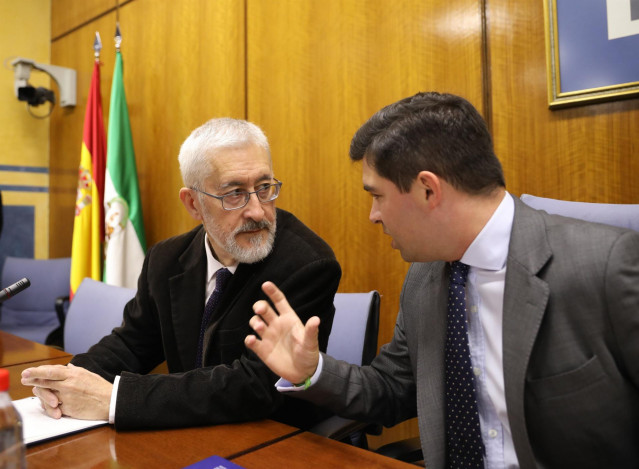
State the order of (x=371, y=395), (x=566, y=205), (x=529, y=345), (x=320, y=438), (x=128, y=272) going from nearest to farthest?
(x=529, y=345), (x=320, y=438), (x=371, y=395), (x=566, y=205), (x=128, y=272)

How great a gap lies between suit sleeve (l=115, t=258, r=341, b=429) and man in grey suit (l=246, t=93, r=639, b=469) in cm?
13

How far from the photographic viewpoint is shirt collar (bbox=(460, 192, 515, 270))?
3.61 feet

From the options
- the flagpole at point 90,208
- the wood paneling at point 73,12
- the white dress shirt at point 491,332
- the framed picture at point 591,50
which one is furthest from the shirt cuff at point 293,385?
the wood paneling at point 73,12

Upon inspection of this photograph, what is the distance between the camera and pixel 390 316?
2697 mm

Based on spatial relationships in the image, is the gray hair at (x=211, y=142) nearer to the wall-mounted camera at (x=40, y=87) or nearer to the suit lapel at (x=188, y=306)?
the suit lapel at (x=188, y=306)

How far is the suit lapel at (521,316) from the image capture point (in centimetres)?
98

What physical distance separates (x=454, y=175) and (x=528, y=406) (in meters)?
0.49

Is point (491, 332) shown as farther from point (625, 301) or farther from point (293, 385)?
point (293, 385)

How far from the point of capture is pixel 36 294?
13.6 feet

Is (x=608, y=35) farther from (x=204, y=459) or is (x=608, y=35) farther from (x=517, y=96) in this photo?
(x=204, y=459)

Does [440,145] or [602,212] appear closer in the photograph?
[440,145]

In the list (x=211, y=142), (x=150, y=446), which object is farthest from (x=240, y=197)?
(x=150, y=446)

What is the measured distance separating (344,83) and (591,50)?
1272 millimetres

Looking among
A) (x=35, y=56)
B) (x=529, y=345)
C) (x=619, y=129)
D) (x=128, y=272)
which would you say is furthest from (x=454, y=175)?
(x=35, y=56)
